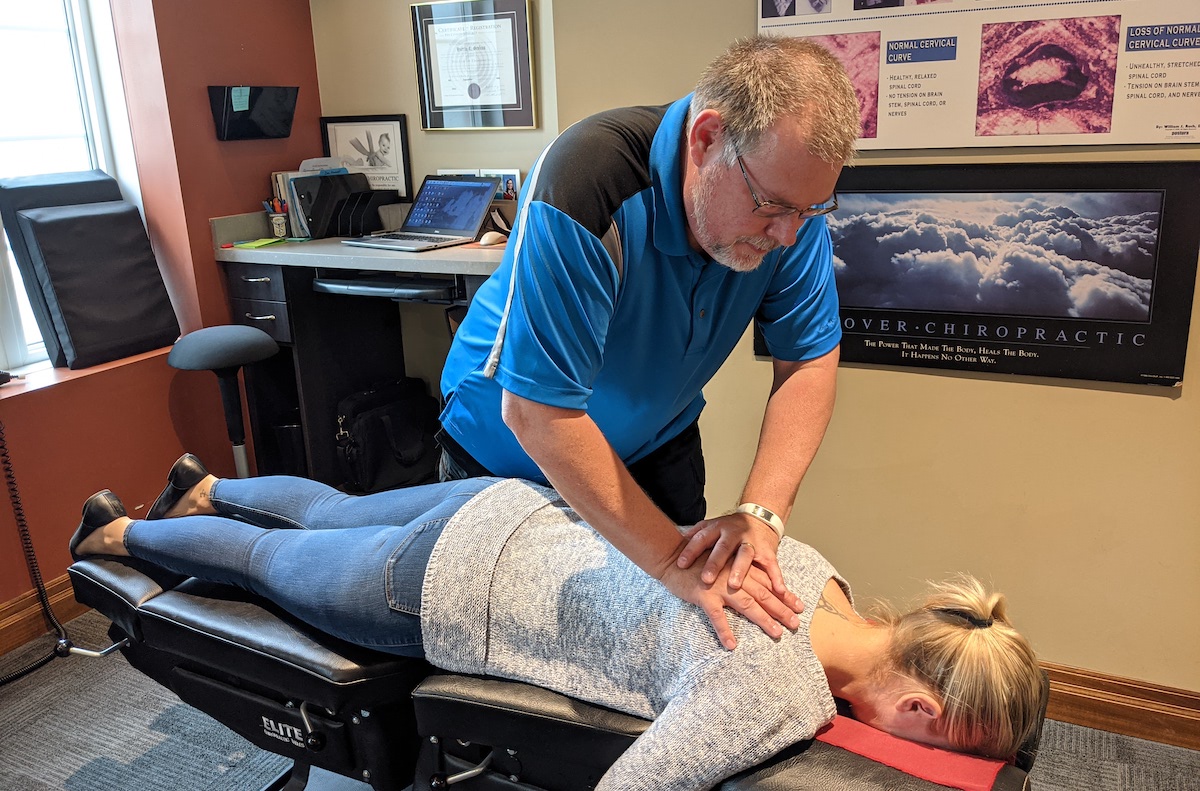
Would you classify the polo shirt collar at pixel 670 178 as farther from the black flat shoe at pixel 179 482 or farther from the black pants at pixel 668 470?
the black flat shoe at pixel 179 482

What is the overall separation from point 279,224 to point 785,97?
2525mm

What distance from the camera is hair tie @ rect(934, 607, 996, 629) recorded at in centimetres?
124

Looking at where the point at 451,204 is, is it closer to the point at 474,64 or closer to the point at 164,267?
the point at 474,64

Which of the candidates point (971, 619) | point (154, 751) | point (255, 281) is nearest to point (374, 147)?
point (255, 281)

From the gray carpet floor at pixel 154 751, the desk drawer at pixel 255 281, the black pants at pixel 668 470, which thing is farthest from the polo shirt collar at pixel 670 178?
the desk drawer at pixel 255 281

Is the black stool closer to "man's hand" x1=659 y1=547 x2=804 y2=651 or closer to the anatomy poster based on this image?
the anatomy poster

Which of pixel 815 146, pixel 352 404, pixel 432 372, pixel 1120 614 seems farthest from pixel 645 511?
pixel 432 372

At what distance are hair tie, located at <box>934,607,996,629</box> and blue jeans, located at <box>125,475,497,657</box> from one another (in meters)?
0.73

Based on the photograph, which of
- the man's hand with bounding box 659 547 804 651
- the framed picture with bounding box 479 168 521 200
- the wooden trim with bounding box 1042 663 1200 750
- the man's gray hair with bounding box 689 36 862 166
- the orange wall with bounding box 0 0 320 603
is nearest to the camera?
the man's gray hair with bounding box 689 36 862 166

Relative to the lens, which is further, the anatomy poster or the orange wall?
the orange wall

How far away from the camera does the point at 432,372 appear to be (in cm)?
353

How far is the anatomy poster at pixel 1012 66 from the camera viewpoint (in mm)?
1738

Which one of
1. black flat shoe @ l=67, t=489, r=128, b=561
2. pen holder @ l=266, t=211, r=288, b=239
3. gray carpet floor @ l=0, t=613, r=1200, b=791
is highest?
pen holder @ l=266, t=211, r=288, b=239

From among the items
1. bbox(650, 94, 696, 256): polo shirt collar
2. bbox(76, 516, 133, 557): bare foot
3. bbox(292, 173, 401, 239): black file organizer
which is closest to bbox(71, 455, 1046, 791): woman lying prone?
bbox(76, 516, 133, 557): bare foot
